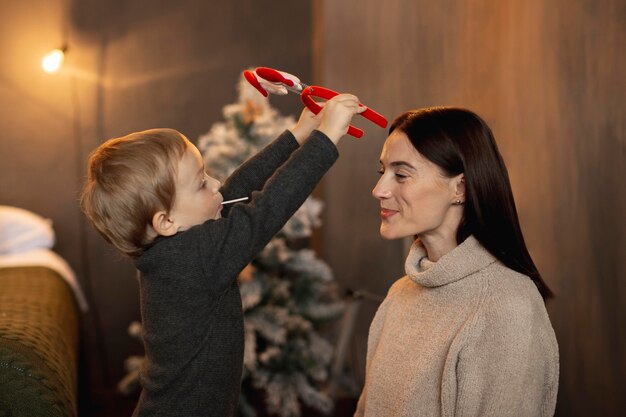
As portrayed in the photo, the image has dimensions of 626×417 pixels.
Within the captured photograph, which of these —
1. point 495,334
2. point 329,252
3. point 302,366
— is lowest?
point 302,366

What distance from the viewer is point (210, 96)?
167 inches

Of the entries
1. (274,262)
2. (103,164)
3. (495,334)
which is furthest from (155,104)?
(495,334)

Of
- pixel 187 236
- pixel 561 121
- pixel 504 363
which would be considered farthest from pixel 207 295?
pixel 561 121

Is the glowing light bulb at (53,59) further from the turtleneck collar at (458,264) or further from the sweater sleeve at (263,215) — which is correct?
the turtleneck collar at (458,264)

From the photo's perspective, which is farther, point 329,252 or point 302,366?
point 329,252

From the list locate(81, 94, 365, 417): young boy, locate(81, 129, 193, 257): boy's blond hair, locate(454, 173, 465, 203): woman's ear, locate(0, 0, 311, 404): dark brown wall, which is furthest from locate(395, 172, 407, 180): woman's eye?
locate(0, 0, 311, 404): dark brown wall

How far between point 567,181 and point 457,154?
58 cm

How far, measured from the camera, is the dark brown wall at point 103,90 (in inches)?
157

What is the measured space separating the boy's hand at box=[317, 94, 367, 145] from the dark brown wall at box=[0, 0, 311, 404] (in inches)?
112

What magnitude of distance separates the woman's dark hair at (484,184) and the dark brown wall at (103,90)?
2.83 meters

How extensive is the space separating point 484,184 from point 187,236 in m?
0.63

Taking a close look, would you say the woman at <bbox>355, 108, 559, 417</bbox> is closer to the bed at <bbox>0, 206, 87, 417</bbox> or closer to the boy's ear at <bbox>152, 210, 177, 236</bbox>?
the boy's ear at <bbox>152, 210, 177, 236</bbox>

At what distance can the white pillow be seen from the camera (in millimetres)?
3463

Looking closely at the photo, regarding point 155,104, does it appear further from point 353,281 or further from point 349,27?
point 353,281
